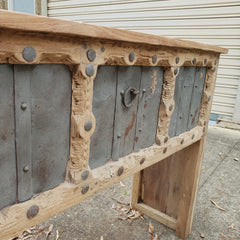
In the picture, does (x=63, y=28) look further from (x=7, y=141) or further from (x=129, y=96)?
(x=129, y=96)

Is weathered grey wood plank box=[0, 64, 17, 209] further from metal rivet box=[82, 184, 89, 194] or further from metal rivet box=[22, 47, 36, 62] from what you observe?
metal rivet box=[82, 184, 89, 194]

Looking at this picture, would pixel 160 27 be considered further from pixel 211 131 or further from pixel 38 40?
pixel 38 40

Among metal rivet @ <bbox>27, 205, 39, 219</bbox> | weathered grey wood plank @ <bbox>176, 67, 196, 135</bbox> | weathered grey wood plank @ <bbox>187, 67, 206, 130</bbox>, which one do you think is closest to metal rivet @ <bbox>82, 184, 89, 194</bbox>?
metal rivet @ <bbox>27, 205, 39, 219</bbox>

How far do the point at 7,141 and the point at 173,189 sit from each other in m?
Result: 2.38

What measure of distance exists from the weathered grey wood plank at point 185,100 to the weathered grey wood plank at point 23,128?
1248 mm

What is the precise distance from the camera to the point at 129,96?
139 cm

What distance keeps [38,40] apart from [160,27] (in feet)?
19.4

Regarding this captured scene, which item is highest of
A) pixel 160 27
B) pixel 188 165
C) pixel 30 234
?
pixel 160 27

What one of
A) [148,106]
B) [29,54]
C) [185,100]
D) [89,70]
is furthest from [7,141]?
[185,100]

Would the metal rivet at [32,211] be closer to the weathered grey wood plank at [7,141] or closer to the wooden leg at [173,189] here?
the weathered grey wood plank at [7,141]

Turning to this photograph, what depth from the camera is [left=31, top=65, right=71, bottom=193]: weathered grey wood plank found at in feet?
3.15

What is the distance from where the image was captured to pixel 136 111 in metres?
1.49

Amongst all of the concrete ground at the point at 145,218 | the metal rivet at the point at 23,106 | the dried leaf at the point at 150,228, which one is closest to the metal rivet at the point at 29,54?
the metal rivet at the point at 23,106

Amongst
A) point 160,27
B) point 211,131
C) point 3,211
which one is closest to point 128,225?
point 3,211
